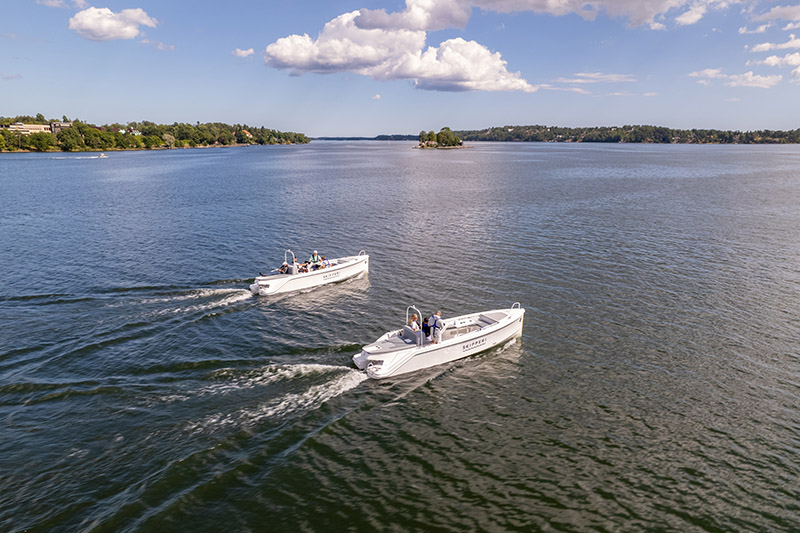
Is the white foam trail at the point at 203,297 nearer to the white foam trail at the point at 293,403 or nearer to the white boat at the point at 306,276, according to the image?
the white boat at the point at 306,276

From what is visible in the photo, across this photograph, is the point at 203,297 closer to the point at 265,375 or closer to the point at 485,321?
the point at 265,375

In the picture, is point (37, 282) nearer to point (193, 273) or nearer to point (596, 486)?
point (193, 273)

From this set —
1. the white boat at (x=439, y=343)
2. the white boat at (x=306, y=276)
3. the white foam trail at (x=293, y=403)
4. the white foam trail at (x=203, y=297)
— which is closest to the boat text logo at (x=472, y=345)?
the white boat at (x=439, y=343)

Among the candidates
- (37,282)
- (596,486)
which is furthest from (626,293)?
(37,282)

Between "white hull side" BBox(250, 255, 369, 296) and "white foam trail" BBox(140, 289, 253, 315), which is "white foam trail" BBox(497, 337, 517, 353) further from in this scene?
"white foam trail" BBox(140, 289, 253, 315)

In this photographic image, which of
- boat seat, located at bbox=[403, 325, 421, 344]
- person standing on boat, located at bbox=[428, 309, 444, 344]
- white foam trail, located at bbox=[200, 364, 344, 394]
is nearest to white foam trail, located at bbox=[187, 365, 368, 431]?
white foam trail, located at bbox=[200, 364, 344, 394]
